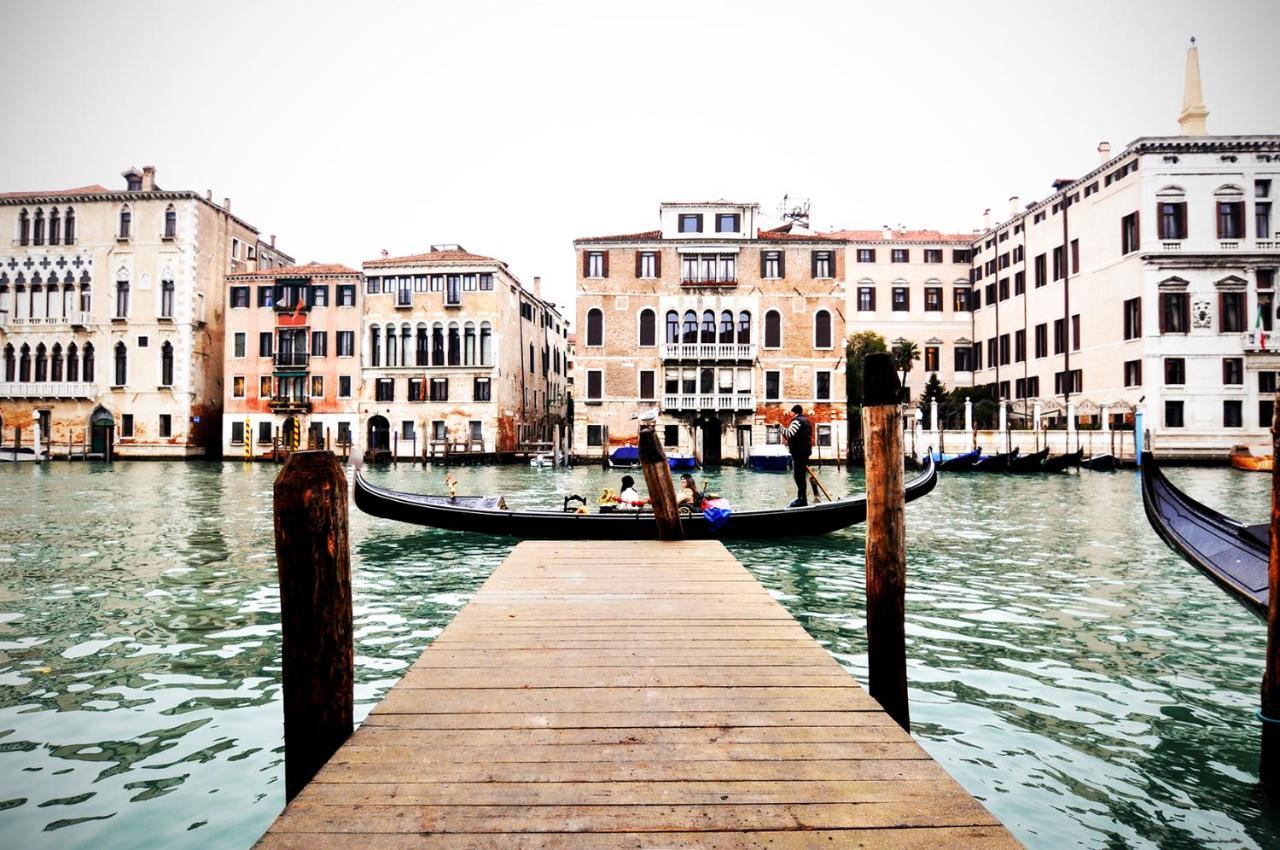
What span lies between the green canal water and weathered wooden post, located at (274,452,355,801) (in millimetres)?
846

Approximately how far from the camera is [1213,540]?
213 inches

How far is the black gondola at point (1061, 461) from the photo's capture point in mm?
24172

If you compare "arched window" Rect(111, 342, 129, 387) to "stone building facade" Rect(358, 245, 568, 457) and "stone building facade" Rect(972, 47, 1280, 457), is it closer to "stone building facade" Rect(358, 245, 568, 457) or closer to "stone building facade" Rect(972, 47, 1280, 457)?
"stone building facade" Rect(358, 245, 568, 457)

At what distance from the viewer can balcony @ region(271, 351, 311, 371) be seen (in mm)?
33375

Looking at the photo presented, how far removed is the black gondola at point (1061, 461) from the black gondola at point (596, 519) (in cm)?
1698

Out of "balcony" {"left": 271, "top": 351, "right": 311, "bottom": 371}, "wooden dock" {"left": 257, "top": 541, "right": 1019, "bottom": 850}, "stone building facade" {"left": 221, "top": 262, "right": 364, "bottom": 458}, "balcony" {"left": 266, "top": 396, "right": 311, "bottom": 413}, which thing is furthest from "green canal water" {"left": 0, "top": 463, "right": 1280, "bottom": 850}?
"balcony" {"left": 271, "top": 351, "right": 311, "bottom": 371}

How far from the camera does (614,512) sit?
8.77 meters

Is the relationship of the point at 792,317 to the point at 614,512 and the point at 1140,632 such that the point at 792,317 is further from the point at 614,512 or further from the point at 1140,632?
the point at 1140,632

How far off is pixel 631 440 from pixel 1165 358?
1867 cm

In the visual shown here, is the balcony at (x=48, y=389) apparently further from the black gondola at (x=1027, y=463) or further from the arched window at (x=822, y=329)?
the black gondola at (x=1027, y=463)

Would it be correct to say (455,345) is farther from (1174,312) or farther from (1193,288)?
(1193,288)

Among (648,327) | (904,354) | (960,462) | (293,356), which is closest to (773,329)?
(648,327)

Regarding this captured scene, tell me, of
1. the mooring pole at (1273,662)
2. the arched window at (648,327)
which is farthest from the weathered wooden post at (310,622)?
the arched window at (648,327)

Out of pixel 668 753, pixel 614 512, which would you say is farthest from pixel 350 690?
pixel 614 512
